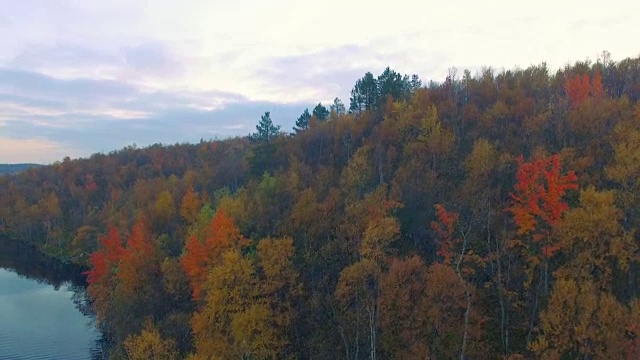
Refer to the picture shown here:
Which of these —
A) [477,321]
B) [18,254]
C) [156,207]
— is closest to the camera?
[477,321]

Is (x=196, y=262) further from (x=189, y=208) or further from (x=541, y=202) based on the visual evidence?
(x=541, y=202)

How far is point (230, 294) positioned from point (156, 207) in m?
33.6

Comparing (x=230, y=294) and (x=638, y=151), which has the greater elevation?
(x=638, y=151)

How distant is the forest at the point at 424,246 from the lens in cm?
2808

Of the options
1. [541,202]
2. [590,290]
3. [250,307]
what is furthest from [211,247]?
[590,290]

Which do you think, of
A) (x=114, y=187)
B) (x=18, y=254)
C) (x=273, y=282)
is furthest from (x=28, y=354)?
(x=114, y=187)

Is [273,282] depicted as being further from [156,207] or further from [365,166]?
[156,207]

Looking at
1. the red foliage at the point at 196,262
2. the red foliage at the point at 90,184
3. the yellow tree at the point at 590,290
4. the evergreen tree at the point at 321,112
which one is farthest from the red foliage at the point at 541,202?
the red foliage at the point at 90,184

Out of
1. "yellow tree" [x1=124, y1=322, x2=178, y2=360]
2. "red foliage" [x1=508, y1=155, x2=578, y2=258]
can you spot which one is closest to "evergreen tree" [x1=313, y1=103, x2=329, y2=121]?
"red foliage" [x1=508, y1=155, x2=578, y2=258]

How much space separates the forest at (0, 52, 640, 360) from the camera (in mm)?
28078

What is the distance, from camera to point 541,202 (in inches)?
1300

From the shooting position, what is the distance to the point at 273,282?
33.2 meters

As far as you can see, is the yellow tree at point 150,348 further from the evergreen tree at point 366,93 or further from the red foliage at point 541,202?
the evergreen tree at point 366,93

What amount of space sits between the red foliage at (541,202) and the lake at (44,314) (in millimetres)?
34779
